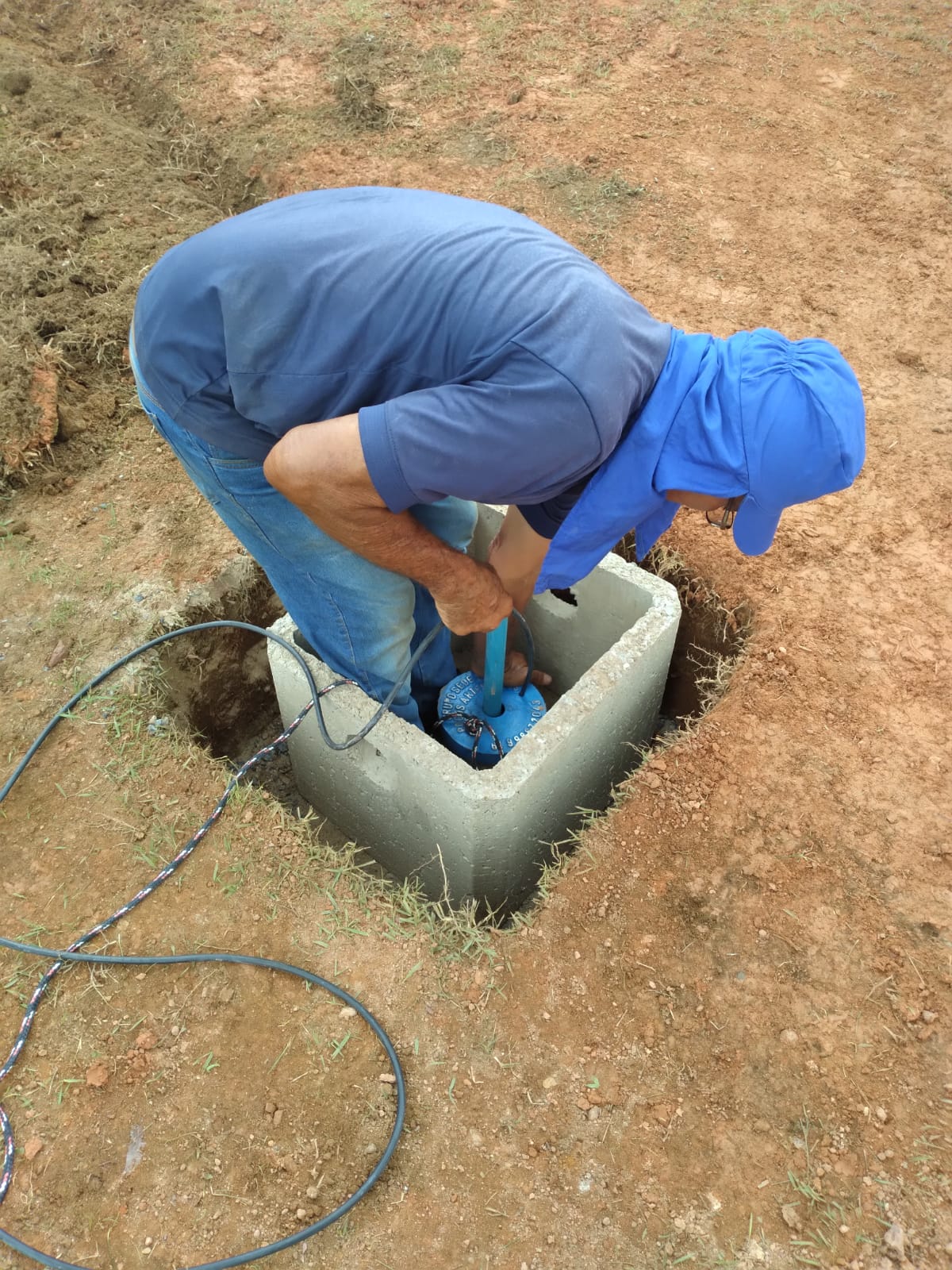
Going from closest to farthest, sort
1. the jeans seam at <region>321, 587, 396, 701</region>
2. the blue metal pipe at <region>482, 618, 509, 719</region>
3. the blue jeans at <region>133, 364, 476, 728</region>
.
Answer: the blue jeans at <region>133, 364, 476, 728</region> < the jeans seam at <region>321, 587, 396, 701</region> < the blue metal pipe at <region>482, 618, 509, 719</region>

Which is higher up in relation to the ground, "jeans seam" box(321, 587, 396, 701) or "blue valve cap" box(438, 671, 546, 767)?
"jeans seam" box(321, 587, 396, 701)

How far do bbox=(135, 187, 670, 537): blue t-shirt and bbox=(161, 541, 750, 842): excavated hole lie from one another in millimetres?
1317

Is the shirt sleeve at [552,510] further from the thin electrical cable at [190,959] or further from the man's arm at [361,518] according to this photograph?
the thin electrical cable at [190,959]

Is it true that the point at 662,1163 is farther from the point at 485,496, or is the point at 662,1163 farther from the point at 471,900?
the point at 485,496

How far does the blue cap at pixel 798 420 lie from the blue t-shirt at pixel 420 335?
18 cm

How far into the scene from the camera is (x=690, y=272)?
3.83 metres

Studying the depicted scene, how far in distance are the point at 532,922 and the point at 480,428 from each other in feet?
3.99

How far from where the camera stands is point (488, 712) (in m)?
2.57

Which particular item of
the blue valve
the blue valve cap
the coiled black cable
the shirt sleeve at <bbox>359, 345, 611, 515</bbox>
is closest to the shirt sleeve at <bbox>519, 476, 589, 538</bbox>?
the shirt sleeve at <bbox>359, 345, 611, 515</bbox>

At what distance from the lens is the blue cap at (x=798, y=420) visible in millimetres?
1391

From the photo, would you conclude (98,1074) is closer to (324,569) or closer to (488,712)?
(324,569)

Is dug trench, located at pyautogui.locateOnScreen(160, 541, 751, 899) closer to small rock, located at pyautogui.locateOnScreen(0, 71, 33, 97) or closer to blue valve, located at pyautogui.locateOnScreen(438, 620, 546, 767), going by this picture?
blue valve, located at pyautogui.locateOnScreen(438, 620, 546, 767)

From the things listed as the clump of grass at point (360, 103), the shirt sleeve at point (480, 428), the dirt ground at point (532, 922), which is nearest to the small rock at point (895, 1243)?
the dirt ground at point (532, 922)

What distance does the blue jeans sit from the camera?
67.5 inches
